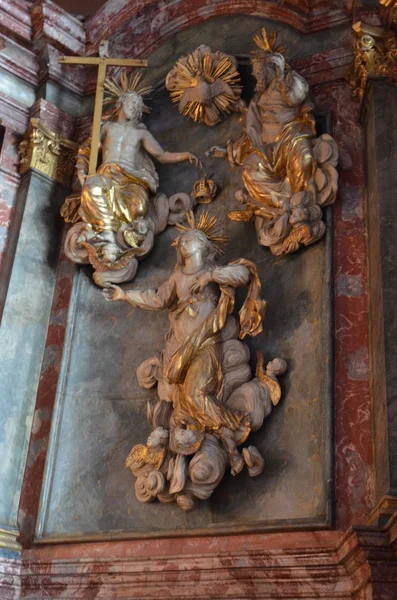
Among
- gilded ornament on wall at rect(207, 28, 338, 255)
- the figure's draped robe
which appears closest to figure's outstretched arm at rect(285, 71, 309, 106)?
gilded ornament on wall at rect(207, 28, 338, 255)

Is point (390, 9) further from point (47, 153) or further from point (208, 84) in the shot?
point (47, 153)

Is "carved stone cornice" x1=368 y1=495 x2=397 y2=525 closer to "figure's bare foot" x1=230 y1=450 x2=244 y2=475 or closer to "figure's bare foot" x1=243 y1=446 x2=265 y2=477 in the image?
"figure's bare foot" x1=243 y1=446 x2=265 y2=477

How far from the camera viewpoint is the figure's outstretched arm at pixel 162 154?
24.8ft

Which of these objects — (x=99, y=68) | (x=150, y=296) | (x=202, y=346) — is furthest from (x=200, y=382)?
(x=99, y=68)

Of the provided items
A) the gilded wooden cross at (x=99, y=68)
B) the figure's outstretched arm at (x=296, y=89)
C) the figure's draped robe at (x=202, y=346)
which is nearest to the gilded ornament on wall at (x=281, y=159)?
the figure's outstretched arm at (x=296, y=89)

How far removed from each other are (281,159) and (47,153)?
2330 millimetres

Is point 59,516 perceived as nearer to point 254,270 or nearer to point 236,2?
point 254,270

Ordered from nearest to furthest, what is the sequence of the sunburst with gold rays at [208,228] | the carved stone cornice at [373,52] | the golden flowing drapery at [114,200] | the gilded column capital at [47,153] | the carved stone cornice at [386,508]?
the carved stone cornice at [386,508] → the carved stone cornice at [373,52] → the sunburst with gold rays at [208,228] → the golden flowing drapery at [114,200] → the gilded column capital at [47,153]

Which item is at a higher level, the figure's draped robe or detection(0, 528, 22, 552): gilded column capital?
the figure's draped robe

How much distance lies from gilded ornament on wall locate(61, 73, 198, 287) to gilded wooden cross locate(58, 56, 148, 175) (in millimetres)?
104

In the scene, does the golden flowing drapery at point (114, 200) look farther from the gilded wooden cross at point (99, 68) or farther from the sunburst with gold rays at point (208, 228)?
the sunburst with gold rays at point (208, 228)

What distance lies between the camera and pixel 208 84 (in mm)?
7668

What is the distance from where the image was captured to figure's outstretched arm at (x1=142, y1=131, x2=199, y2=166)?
298 inches

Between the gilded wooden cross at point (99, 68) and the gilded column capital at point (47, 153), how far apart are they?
537 mm
